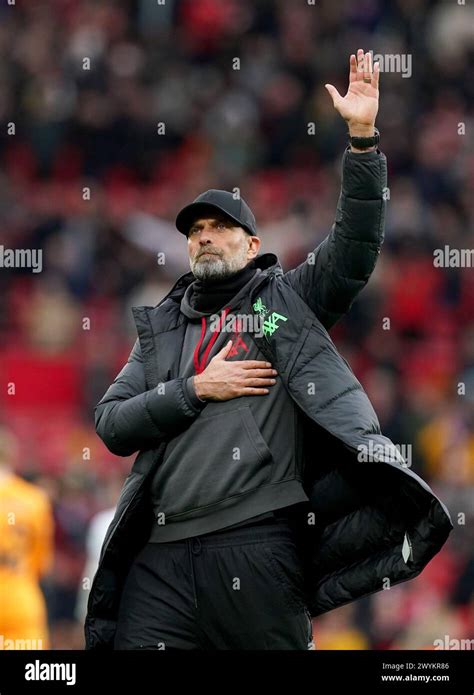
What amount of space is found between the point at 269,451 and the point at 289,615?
0.46 metres

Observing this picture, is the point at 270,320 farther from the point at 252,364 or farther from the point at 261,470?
the point at 261,470

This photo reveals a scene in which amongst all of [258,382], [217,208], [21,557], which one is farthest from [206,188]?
[258,382]

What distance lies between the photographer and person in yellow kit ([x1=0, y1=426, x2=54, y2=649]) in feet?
22.2

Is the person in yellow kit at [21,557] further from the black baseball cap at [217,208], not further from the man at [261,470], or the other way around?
the black baseball cap at [217,208]

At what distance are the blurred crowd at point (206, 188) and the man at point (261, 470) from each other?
347cm

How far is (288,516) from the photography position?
3861 mm

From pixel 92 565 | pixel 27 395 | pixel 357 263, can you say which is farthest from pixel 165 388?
pixel 27 395

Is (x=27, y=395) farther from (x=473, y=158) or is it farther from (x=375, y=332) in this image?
(x=473, y=158)

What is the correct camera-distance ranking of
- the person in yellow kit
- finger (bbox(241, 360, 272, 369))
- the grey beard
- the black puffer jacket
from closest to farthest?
the black puffer jacket → finger (bbox(241, 360, 272, 369)) → the grey beard → the person in yellow kit

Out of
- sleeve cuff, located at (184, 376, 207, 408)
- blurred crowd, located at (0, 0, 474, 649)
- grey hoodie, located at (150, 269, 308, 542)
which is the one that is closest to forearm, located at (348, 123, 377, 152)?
grey hoodie, located at (150, 269, 308, 542)

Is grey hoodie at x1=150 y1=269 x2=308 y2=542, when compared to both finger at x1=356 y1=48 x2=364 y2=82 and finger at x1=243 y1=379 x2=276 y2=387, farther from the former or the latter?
finger at x1=356 y1=48 x2=364 y2=82

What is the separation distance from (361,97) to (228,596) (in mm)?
1437

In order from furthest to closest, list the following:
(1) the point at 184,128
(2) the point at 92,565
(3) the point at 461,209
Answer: (1) the point at 184,128, (3) the point at 461,209, (2) the point at 92,565

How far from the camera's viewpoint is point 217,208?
4.02 meters
